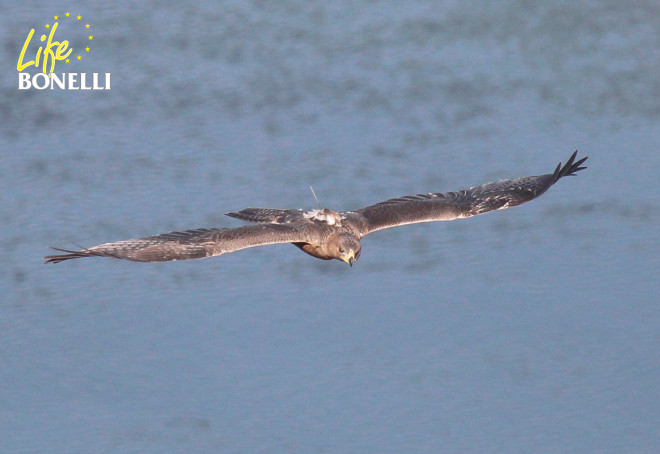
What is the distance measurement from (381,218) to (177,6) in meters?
22.0

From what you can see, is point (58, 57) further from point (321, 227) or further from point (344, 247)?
point (344, 247)

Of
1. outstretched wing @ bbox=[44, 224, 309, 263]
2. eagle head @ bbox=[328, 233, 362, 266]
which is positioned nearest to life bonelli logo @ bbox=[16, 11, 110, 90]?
eagle head @ bbox=[328, 233, 362, 266]

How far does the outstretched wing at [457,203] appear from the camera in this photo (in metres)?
20.6

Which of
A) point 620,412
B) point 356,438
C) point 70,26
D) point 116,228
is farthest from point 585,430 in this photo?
point 70,26

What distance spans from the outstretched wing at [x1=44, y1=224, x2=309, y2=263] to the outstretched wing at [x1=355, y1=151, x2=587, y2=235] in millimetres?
1931

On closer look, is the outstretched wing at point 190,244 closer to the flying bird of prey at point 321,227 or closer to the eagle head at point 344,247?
the flying bird of prey at point 321,227

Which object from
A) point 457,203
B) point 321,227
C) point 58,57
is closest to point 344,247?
point 321,227

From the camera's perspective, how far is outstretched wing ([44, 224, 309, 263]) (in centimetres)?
1862

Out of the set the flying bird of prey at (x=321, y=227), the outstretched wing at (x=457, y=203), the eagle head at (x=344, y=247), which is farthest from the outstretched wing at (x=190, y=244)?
the outstretched wing at (x=457, y=203)

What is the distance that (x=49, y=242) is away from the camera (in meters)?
33.2

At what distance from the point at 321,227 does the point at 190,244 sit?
7.26 feet

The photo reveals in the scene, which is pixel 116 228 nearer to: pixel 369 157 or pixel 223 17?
pixel 369 157

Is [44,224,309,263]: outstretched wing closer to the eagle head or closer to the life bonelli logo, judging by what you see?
the eagle head

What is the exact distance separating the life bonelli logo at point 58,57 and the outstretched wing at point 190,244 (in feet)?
65.1
